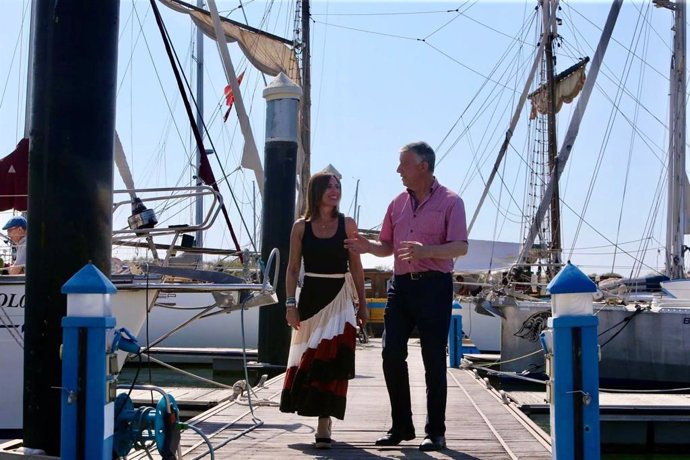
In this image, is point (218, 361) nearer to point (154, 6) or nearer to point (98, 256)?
point (154, 6)

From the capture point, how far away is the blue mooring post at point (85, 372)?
352 cm

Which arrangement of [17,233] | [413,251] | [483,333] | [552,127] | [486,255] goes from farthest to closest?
[486,255] < [552,127] < [483,333] < [17,233] < [413,251]

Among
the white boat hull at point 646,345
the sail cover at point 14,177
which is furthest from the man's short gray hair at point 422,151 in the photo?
the white boat hull at point 646,345

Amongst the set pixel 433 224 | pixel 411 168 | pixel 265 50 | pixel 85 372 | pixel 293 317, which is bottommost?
pixel 85 372

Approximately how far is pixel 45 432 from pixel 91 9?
2182 millimetres

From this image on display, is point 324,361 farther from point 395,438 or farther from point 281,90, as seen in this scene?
point 281,90

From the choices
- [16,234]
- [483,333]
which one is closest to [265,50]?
[483,333]

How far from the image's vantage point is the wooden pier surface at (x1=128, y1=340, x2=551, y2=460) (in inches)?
195

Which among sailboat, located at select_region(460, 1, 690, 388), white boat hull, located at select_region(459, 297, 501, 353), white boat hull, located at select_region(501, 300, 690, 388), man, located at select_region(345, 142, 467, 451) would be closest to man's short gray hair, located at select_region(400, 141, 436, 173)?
man, located at select_region(345, 142, 467, 451)

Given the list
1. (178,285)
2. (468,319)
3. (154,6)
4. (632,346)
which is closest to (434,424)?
(178,285)

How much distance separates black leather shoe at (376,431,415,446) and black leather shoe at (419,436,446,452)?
0.14 metres

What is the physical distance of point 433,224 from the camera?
16.1 ft

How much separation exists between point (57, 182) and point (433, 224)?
2076 millimetres

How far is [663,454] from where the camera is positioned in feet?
30.1
